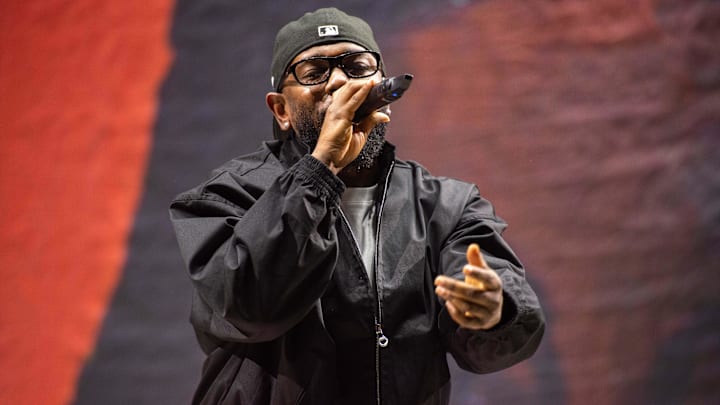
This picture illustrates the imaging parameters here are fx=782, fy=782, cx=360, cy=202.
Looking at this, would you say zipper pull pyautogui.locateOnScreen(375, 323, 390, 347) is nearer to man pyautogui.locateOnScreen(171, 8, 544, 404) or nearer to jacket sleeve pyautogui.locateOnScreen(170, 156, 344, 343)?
man pyautogui.locateOnScreen(171, 8, 544, 404)

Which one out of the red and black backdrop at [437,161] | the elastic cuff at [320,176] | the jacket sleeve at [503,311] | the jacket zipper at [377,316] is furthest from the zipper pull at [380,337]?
the red and black backdrop at [437,161]

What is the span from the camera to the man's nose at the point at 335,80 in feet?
4.00

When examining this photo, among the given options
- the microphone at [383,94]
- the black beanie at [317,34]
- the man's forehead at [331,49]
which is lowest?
the microphone at [383,94]

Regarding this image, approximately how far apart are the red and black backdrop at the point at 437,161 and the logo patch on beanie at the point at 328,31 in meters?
0.51

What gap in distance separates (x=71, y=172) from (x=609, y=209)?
1.24 meters

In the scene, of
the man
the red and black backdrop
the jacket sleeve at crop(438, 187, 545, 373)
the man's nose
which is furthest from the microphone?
the red and black backdrop

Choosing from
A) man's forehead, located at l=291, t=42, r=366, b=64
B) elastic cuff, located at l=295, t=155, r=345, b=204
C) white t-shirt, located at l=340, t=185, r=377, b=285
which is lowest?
white t-shirt, located at l=340, t=185, r=377, b=285

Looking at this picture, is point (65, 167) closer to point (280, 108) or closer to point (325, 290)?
point (280, 108)

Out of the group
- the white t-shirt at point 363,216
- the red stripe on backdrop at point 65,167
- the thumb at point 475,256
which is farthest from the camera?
the red stripe on backdrop at point 65,167

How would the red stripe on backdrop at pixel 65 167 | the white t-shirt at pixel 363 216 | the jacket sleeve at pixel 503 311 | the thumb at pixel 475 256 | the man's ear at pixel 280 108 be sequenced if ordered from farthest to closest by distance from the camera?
the red stripe on backdrop at pixel 65 167 → the man's ear at pixel 280 108 → the white t-shirt at pixel 363 216 → the jacket sleeve at pixel 503 311 → the thumb at pixel 475 256

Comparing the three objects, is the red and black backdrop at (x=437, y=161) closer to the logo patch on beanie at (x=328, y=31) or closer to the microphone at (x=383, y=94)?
the logo patch on beanie at (x=328, y=31)

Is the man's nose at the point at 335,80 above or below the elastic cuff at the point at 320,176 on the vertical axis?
above

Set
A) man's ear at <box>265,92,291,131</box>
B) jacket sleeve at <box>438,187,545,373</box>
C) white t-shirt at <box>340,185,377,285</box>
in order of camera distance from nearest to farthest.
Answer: jacket sleeve at <box>438,187,545,373</box> < white t-shirt at <box>340,185,377,285</box> < man's ear at <box>265,92,291,131</box>

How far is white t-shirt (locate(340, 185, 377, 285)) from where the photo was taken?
3.95 ft
